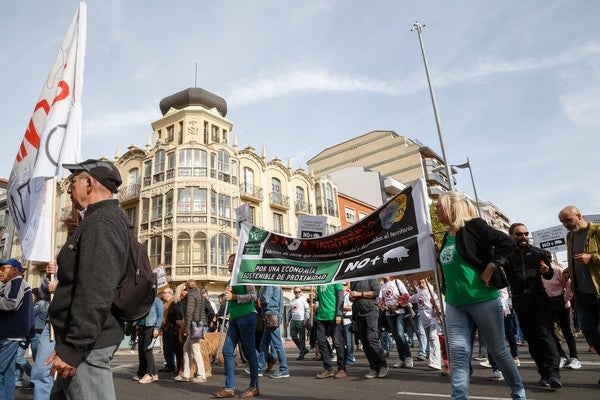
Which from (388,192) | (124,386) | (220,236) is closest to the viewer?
(124,386)

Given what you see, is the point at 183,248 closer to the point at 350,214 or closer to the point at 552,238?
the point at 350,214

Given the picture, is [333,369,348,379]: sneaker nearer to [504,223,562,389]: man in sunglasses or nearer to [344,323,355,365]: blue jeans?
[344,323,355,365]: blue jeans

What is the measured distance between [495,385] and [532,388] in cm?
52

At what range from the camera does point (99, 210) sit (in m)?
2.59

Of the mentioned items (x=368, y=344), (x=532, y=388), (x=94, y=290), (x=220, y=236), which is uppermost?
(x=220, y=236)

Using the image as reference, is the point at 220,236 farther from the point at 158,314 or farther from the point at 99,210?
the point at 99,210

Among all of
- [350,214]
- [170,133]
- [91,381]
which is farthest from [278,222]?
[91,381]

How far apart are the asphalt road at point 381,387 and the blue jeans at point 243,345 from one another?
46cm

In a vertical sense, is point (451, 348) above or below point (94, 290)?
below

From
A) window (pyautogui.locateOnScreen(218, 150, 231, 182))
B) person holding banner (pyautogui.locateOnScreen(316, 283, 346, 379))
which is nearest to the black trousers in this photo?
person holding banner (pyautogui.locateOnScreen(316, 283, 346, 379))

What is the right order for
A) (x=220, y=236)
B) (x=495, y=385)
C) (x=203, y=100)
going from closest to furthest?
(x=495, y=385) → (x=220, y=236) → (x=203, y=100)

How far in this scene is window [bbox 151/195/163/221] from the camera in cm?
3331

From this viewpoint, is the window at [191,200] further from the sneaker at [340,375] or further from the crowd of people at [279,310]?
the sneaker at [340,375]

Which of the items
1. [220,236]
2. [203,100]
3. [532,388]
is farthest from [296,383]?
[203,100]
